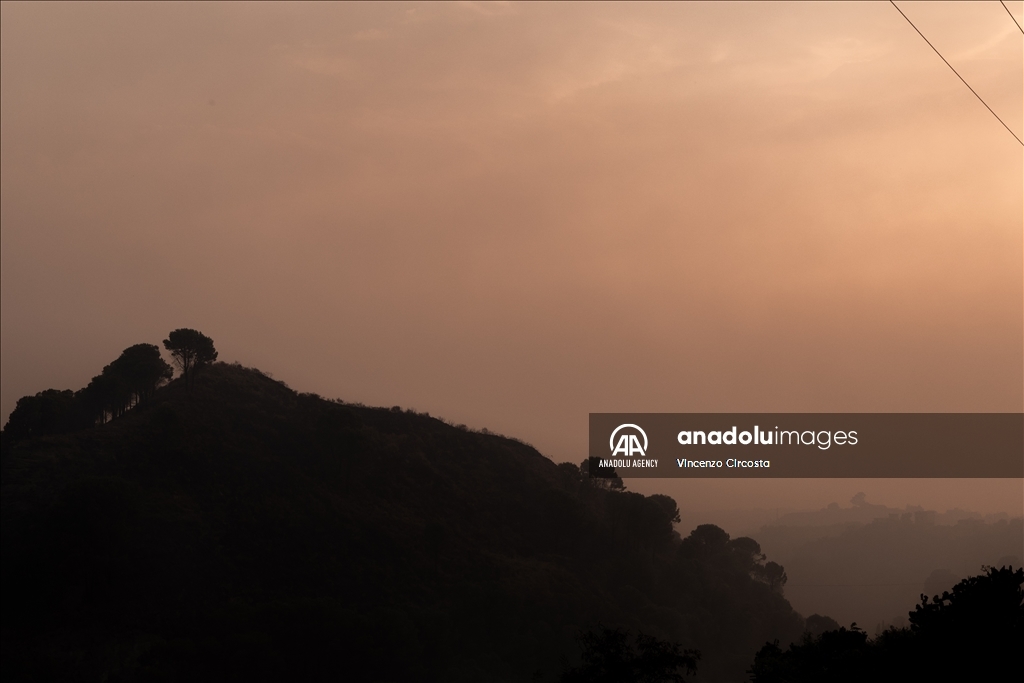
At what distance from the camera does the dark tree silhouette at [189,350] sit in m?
111

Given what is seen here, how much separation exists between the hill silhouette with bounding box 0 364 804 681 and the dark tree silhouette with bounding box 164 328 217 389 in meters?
2.23

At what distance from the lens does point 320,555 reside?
8875 centimetres

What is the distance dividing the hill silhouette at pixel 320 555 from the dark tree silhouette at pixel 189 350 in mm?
2232

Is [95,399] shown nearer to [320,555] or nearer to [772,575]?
[320,555]

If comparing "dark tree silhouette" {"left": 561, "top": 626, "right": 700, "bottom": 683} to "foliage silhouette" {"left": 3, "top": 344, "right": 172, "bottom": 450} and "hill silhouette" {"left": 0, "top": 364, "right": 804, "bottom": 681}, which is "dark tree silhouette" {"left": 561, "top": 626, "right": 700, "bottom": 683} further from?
"foliage silhouette" {"left": 3, "top": 344, "right": 172, "bottom": 450}

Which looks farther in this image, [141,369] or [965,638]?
[141,369]

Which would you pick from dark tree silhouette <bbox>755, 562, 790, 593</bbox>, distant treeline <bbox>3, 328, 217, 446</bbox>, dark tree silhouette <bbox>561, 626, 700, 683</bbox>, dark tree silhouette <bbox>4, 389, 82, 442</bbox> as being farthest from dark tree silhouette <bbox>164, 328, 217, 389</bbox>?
dark tree silhouette <bbox>755, 562, 790, 593</bbox>

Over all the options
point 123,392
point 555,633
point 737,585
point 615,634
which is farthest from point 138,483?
point 737,585

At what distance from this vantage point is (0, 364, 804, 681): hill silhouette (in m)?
71.8

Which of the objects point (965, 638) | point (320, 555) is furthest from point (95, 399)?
point (965, 638)

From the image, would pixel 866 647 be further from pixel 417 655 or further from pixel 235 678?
pixel 235 678

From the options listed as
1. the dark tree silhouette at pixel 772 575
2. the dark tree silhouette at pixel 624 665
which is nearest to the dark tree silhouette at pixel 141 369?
the dark tree silhouette at pixel 624 665

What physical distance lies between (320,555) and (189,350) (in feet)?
132

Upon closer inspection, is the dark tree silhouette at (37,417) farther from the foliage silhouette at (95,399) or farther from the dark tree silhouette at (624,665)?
the dark tree silhouette at (624,665)
